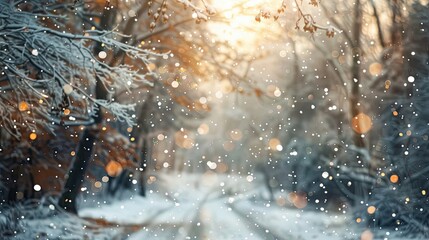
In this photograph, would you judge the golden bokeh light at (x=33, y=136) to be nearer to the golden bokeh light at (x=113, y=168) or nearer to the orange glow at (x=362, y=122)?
the golden bokeh light at (x=113, y=168)

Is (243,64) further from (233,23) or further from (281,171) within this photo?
(281,171)

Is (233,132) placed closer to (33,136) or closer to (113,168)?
(113,168)

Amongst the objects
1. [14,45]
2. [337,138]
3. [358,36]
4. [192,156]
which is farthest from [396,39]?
[14,45]

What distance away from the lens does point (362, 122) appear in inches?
315

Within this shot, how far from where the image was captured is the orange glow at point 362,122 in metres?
8.02

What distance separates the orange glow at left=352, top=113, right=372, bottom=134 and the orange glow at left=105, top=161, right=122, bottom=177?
350 cm

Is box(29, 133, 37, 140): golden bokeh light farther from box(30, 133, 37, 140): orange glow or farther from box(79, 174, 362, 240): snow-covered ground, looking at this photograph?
box(79, 174, 362, 240): snow-covered ground

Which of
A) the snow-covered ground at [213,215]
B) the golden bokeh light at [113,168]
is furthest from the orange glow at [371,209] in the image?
the golden bokeh light at [113,168]

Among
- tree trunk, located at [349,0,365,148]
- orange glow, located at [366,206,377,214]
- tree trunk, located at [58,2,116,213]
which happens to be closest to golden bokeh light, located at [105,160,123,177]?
tree trunk, located at [58,2,116,213]

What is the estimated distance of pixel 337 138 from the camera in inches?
321

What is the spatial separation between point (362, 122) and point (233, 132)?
1.93 m

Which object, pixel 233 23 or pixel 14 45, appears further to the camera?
pixel 233 23

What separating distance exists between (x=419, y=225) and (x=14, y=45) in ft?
20.2

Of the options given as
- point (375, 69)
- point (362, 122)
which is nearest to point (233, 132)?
point (362, 122)
